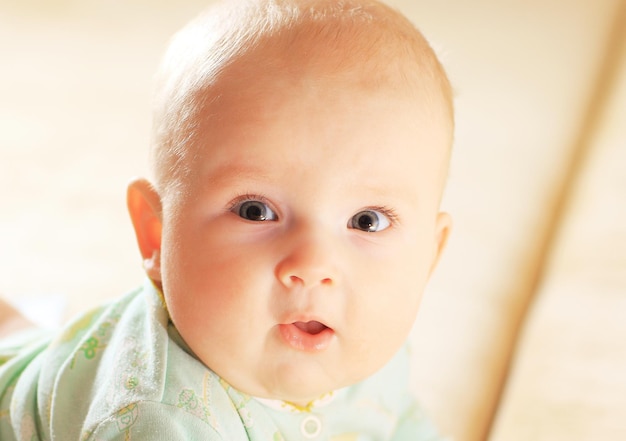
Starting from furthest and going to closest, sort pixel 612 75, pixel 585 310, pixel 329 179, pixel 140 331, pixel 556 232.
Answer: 1. pixel 612 75
2. pixel 556 232
3. pixel 585 310
4. pixel 140 331
5. pixel 329 179

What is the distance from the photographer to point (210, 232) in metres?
0.86

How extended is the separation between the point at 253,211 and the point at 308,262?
0.31 feet

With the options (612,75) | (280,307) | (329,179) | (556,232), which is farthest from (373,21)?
(612,75)

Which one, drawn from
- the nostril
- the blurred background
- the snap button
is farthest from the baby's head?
the blurred background

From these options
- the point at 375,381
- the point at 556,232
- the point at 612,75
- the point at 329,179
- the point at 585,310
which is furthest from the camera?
the point at 612,75

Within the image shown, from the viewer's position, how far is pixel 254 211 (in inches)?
33.7

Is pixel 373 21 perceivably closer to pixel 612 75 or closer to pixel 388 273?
pixel 388 273

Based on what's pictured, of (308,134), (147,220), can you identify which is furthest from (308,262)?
(147,220)

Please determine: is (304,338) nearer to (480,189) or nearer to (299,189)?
(299,189)

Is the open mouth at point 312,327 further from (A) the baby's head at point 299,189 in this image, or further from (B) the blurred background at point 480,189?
(B) the blurred background at point 480,189

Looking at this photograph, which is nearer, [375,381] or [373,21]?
[373,21]

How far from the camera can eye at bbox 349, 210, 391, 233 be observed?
87cm

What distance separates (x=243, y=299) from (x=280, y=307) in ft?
0.12

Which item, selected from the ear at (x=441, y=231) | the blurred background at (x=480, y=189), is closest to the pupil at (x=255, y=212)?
the ear at (x=441, y=231)
